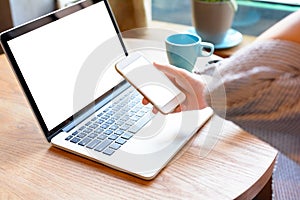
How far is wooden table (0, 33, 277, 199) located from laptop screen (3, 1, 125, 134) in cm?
8

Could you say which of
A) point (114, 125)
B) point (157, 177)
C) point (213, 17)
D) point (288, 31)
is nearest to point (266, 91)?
point (288, 31)

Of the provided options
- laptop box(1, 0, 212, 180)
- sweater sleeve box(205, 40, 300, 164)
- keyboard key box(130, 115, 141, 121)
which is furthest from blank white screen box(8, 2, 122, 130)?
sweater sleeve box(205, 40, 300, 164)

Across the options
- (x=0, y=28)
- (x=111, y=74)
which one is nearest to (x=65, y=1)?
(x=0, y=28)

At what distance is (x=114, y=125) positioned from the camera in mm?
764

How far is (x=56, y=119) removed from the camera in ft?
2.45

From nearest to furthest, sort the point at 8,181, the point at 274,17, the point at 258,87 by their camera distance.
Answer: the point at 258,87, the point at 8,181, the point at 274,17

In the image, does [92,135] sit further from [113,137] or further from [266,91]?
[266,91]

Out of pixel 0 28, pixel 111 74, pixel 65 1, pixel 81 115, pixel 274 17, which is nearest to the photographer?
pixel 81 115

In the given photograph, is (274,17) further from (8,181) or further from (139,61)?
(8,181)

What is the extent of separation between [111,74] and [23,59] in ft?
0.75

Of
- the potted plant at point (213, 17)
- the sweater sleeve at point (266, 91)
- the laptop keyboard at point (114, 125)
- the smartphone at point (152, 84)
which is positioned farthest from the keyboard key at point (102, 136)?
the potted plant at point (213, 17)

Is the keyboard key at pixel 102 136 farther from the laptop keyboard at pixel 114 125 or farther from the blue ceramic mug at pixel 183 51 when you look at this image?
the blue ceramic mug at pixel 183 51

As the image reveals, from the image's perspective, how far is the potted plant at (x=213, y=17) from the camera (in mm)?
1219

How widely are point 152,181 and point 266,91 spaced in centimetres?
23
